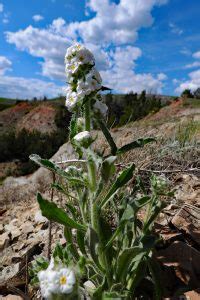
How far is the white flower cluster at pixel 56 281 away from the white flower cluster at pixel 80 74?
0.87 m

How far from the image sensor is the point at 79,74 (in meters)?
2.07

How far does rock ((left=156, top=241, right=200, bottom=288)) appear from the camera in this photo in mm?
2379

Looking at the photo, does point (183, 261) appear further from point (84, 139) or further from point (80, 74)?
point (80, 74)

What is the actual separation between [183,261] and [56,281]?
3.59 feet

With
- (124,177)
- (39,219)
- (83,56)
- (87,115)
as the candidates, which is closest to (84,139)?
(87,115)

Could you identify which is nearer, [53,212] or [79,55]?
[53,212]

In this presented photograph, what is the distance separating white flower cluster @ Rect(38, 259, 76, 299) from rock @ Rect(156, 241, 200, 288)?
99 cm

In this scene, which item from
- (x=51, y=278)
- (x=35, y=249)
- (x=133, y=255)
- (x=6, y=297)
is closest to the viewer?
(x=51, y=278)

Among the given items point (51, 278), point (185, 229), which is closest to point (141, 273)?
point (51, 278)

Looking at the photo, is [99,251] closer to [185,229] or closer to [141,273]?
[141,273]

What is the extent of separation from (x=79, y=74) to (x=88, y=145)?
408mm

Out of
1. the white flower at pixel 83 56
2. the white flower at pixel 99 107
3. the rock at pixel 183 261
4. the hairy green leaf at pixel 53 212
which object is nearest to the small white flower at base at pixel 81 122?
A: the white flower at pixel 99 107

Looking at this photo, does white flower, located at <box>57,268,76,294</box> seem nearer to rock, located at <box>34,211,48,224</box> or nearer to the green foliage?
the green foliage

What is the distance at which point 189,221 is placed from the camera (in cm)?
298
